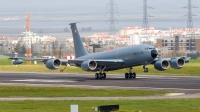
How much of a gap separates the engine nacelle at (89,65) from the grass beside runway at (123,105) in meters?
30.9

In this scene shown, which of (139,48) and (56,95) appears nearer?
(56,95)

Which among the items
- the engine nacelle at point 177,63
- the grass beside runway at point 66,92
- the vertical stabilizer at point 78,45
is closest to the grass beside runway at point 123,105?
the grass beside runway at point 66,92

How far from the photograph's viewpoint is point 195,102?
41.7m

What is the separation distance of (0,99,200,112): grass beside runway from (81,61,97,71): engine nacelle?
30896 millimetres

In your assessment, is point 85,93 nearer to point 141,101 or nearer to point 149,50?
point 141,101

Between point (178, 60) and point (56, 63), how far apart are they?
43.8 feet

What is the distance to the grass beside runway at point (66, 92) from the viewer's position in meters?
50.4

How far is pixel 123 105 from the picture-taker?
131 ft

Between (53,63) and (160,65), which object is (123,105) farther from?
(160,65)

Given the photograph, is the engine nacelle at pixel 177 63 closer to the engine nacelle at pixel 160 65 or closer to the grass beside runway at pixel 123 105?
the engine nacelle at pixel 160 65

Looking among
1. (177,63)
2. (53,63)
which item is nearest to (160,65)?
(177,63)

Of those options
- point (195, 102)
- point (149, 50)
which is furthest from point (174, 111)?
point (149, 50)

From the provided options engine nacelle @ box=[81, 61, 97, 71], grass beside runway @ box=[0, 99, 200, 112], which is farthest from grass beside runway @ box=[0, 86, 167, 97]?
engine nacelle @ box=[81, 61, 97, 71]

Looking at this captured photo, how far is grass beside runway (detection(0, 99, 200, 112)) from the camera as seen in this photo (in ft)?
122
